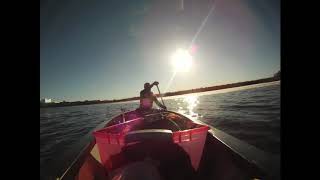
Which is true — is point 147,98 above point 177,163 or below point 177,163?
above

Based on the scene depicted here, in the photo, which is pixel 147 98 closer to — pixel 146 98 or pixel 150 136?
pixel 146 98

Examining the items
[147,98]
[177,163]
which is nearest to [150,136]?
[177,163]

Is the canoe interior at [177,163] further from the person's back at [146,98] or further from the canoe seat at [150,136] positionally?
the person's back at [146,98]

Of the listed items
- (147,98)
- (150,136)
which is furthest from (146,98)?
(150,136)

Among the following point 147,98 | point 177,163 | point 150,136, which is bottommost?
point 177,163

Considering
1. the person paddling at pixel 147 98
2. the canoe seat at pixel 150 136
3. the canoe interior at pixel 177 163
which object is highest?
the person paddling at pixel 147 98

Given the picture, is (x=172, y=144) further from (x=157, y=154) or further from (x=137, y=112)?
(x=137, y=112)

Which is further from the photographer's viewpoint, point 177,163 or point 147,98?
point 147,98

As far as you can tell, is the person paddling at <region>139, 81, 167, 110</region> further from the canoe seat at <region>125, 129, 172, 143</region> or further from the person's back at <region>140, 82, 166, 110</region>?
the canoe seat at <region>125, 129, 172, 143</region>

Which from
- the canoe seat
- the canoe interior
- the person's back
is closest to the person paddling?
the person's back

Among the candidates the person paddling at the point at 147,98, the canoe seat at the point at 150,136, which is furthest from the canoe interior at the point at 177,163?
the person paddling at the point at 147,98

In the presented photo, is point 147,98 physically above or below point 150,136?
above
